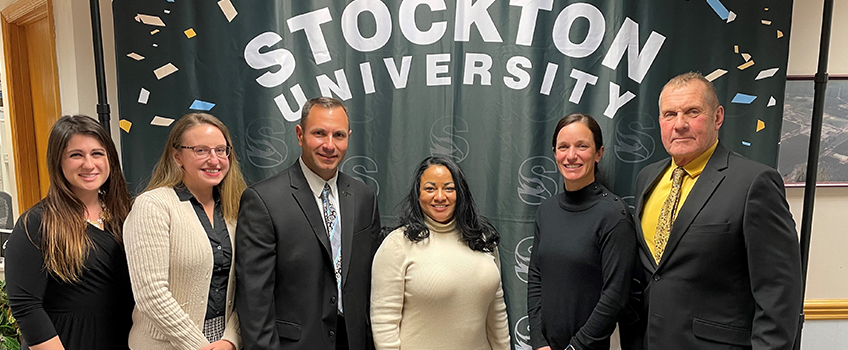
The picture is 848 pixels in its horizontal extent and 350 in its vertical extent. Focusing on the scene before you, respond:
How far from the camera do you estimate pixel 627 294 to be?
1.81 m

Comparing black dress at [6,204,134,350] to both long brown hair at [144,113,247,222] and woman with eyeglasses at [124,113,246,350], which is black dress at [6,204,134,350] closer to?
woman with eyeglasses at [124,113,246,350]

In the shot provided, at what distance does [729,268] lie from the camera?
62.5 inches

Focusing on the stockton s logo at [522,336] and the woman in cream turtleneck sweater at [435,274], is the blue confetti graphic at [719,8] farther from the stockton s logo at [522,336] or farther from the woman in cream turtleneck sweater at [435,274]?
the stockton s logo at [522,336]

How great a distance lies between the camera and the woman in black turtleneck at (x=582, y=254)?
5.91 feet

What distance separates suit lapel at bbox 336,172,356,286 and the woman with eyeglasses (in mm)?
391

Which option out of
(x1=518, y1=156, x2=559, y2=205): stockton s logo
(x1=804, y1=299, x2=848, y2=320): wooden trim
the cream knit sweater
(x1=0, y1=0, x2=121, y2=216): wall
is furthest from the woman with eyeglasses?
(x1=804, y1=299, x2=848, y2=320): wooden trim

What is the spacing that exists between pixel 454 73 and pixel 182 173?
1224 mm

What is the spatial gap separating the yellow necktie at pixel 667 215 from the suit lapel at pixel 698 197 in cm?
5

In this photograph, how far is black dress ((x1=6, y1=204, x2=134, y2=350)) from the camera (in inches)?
63.4

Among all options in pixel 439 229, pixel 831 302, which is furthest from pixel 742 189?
pixel 831 302

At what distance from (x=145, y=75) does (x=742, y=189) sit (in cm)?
239

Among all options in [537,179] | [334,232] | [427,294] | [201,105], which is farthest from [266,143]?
[537,179]

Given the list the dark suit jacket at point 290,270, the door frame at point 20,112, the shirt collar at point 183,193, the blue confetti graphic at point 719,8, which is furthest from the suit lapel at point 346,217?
the door frame at point 20,112

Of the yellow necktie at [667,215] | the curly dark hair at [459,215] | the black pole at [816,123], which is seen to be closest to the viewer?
the yellow necktie at [667,215]
